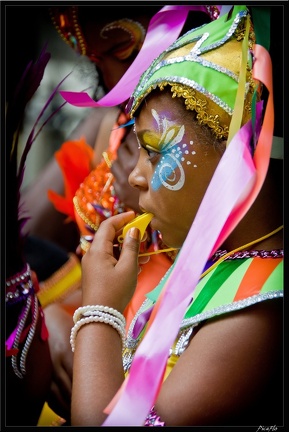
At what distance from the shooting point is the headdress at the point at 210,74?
150 cm

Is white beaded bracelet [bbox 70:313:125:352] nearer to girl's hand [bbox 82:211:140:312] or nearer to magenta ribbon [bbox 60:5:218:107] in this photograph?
girl's hand [bbox 82:211:140:312]

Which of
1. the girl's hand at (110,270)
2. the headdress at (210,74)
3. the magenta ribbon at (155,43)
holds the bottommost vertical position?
the girl's hand at (110,270)

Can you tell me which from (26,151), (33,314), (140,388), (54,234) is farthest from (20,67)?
(54,234)

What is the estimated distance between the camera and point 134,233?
1.61 m

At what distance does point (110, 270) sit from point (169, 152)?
0.25 metres

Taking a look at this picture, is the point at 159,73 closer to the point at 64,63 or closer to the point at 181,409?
the point at 181,409

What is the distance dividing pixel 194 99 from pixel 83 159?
128cm

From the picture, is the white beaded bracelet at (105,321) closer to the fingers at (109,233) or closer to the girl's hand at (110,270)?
the girl's hand at (110,270)

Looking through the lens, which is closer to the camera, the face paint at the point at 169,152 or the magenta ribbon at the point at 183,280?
the magenta ribbon at the point at 183,280

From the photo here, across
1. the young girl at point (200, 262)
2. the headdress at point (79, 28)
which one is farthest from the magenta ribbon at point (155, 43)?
the headdress at point (79, 28)

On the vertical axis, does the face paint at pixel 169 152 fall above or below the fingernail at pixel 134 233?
above

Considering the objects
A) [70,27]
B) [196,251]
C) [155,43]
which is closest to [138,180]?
[196,251]

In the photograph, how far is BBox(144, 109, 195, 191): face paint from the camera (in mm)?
1538

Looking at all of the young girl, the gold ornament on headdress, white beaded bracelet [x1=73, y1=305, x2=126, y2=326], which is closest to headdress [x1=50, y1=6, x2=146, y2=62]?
the gold ornament on headdress
